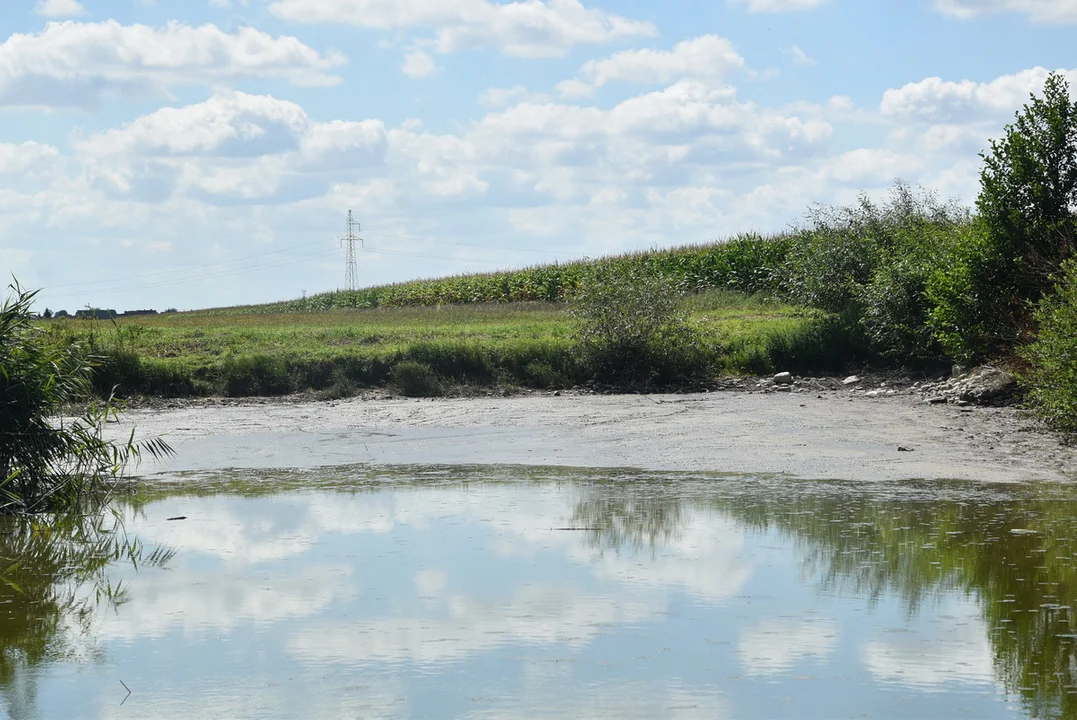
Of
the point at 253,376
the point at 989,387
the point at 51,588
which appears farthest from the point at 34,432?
the point at 989,387

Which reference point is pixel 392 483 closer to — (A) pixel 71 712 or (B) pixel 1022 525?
(B) pixel 1022 525

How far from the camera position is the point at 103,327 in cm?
3297

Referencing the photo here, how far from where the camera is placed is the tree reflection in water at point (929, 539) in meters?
7.79

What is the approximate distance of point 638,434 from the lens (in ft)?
68.3

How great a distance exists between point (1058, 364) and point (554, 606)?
1216cm

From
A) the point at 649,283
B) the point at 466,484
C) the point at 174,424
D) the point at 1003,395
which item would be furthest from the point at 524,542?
the point at 649,283

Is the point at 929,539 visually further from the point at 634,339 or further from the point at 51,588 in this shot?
the point at 634,339

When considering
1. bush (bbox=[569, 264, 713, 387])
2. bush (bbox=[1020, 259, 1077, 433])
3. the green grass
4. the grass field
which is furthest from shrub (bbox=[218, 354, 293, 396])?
the green grass

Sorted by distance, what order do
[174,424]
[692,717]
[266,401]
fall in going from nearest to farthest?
[692,717], [174,424], [266,401]

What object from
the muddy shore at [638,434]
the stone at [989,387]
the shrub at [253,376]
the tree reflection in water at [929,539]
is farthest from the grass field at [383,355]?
the tree reflection in water at [929,539]

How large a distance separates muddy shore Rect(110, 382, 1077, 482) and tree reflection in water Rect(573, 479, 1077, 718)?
67.1 inches

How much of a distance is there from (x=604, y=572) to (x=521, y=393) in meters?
18.5

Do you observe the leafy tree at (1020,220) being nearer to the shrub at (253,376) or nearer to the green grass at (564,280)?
the shrub at (253,376)

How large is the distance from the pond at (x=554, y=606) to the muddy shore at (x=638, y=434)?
259 cm
